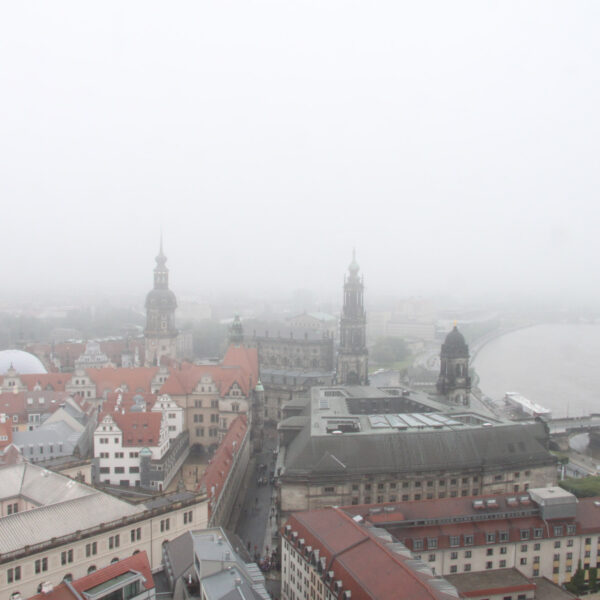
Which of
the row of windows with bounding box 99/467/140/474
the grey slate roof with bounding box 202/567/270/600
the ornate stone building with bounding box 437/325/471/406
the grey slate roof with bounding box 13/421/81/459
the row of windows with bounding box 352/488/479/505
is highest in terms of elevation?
the ornate stone building with bounding box 437/325/471/406

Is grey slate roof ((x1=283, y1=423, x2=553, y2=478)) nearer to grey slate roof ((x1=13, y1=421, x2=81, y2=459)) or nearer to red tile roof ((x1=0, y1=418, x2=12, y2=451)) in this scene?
grey slate roof ((x1=13, y1=421, x2=81, y2=459))

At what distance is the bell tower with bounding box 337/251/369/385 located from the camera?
58.1 metres

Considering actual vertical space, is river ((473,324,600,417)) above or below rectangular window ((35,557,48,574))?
below

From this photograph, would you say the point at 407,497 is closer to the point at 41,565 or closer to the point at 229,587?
the point at 229,587

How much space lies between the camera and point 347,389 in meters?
47.2

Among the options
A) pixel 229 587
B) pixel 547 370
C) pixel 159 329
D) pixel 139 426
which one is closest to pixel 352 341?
pixel 159 329

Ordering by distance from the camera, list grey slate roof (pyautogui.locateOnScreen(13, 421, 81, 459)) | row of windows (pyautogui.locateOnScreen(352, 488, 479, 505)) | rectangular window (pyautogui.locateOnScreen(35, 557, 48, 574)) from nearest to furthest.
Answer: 1. rectangular window (pyautogui.locateOnScreen(35, 557, 48, 574))
2. row of windows (pyautogui.locateOnScreen(352, 488, 479, 505))
3. grey slate roof (pyautogui.locateOnScreen(13, 421, 81, 459))

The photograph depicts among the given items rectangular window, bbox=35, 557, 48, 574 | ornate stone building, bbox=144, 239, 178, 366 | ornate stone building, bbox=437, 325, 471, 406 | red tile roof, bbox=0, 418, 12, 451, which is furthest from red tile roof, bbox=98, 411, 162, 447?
ornate stone building, bbox=144, 239, 178, 366

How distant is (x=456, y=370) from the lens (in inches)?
1897

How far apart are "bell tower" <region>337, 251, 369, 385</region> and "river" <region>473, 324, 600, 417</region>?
91.9ft

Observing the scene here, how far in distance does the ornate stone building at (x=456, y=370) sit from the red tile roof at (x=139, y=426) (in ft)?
70.1

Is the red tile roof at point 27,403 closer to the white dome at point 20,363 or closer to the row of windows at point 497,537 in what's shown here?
the white dome at point 20,363

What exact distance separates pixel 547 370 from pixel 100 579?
9903 cm

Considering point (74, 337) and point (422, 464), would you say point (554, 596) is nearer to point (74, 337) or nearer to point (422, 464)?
point (422, 464)
